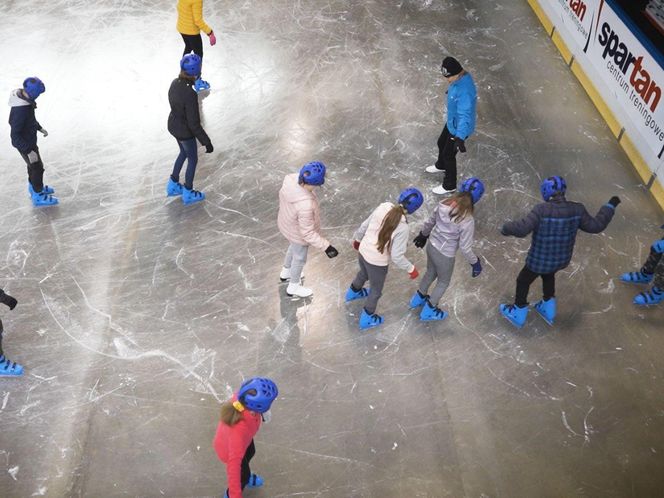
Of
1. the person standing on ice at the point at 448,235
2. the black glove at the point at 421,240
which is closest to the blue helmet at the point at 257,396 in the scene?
the person standing on ice at the point at 448,235

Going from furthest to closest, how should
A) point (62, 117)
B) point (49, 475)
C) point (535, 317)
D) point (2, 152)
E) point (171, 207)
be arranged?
1. point (62, 117)
2. point (2, 152)
3. point (171, 207)
4. point (535, 317)
5. point (49, 475)

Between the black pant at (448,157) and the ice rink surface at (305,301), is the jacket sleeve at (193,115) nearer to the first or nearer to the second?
the ice rink surface at (305,301)

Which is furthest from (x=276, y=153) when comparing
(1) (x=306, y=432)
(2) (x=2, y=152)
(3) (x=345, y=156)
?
(1) (x=306, y=432)


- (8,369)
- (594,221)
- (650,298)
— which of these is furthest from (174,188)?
(650,298)

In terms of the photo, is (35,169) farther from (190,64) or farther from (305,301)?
(305,301)

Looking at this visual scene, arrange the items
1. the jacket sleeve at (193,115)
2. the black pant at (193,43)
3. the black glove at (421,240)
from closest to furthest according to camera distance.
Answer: the black glove at (421,240)
the jacket sleeve at (193,115)
the black pant at (193,43)

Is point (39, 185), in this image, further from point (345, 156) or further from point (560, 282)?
point (560, 282)

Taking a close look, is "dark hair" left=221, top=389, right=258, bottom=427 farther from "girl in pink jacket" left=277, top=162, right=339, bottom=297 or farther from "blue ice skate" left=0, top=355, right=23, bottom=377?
"blue ice skate" left=0, top=355, right=23, bottom=377

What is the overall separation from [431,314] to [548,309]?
1161 millimetres

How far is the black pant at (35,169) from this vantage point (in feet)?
22.7

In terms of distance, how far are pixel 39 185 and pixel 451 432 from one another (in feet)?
16.8

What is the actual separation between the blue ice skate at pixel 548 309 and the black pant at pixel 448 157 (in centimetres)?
191

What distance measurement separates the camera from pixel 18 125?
662 centimetres

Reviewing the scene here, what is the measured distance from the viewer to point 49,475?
16.8ft
